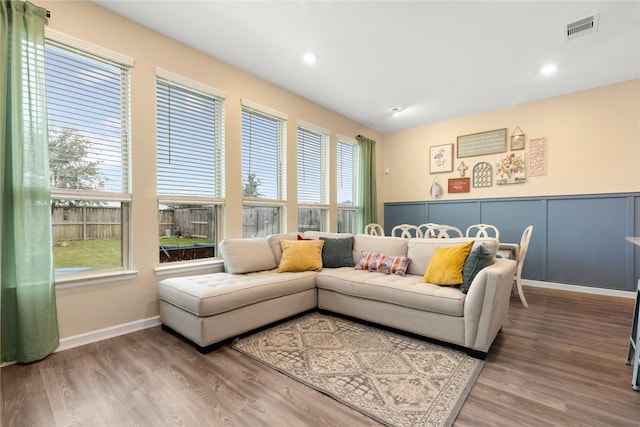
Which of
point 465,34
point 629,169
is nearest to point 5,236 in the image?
point 465,34

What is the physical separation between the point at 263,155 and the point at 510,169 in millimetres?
3998

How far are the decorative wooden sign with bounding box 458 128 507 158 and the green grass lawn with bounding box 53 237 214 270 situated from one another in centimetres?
538

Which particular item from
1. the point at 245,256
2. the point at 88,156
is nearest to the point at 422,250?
the point at 245,256

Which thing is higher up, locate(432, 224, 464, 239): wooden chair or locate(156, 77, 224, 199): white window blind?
locate(156, 77, 224, 199): white window blind

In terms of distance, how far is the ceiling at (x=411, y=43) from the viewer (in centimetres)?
256

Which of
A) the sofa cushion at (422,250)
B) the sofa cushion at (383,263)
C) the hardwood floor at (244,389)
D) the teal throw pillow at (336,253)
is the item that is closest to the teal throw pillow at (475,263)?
the sofa cushion at (422,250)

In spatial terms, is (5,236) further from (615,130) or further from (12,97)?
(615,130)

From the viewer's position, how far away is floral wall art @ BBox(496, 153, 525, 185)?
15.3ft

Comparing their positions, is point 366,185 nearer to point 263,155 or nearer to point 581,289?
point 263,155

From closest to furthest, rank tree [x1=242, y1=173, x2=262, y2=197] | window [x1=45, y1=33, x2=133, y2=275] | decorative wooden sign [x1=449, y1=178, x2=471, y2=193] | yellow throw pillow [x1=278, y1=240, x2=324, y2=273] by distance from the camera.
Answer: window [x1=45, y1=33, x2=133, y2=275]
yellow throw pillow [x1=278, y1=240, x2=324, y2=273]
tree [x1=242, y1=173, x2=262, y2=197]
decorative wooden sign [x1=449, y1=178, x2=471, y2=193]

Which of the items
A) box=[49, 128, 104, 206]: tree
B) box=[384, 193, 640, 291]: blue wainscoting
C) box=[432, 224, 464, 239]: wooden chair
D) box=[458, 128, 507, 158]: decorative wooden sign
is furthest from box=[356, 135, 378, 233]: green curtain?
box=[49, 128, 104, 206]: tree

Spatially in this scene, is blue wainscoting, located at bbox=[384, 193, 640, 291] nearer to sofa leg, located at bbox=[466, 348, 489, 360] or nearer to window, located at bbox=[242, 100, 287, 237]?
sofa leg, located at bbox=[466, 348, 489, 360]

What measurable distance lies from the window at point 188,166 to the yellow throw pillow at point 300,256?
0.90 meters

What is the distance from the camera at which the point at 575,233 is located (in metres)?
4.22
